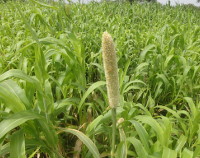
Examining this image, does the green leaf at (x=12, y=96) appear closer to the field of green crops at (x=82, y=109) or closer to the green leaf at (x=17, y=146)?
the field of green crops at (x=82, y=109)

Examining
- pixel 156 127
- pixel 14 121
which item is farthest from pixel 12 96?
pixel 156 127

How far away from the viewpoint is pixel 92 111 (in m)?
1.75

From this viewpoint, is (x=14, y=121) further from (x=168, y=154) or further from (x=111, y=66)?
(x=168, y=154)

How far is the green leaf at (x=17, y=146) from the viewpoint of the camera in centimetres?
87

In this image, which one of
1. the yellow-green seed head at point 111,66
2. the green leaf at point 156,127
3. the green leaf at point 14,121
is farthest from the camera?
the green leaf at point 156,127

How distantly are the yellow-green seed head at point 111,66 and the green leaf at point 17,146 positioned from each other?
1.44 feet

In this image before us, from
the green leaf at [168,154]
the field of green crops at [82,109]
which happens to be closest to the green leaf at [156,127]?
the field of green crops at [82,109]

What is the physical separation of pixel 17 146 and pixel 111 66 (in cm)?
53

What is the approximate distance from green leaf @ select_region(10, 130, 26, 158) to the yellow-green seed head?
1.44 ft

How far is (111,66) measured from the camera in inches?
26.8

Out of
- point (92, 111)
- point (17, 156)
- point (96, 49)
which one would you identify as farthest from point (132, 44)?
point (17, 156)

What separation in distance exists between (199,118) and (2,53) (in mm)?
2161

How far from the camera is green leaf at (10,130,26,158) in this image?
2.85 ft

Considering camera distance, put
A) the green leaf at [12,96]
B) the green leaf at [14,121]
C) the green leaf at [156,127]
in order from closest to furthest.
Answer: the green leaf at [14,121] → the green leaf at [12,96] → the green leaf at [156,127]
